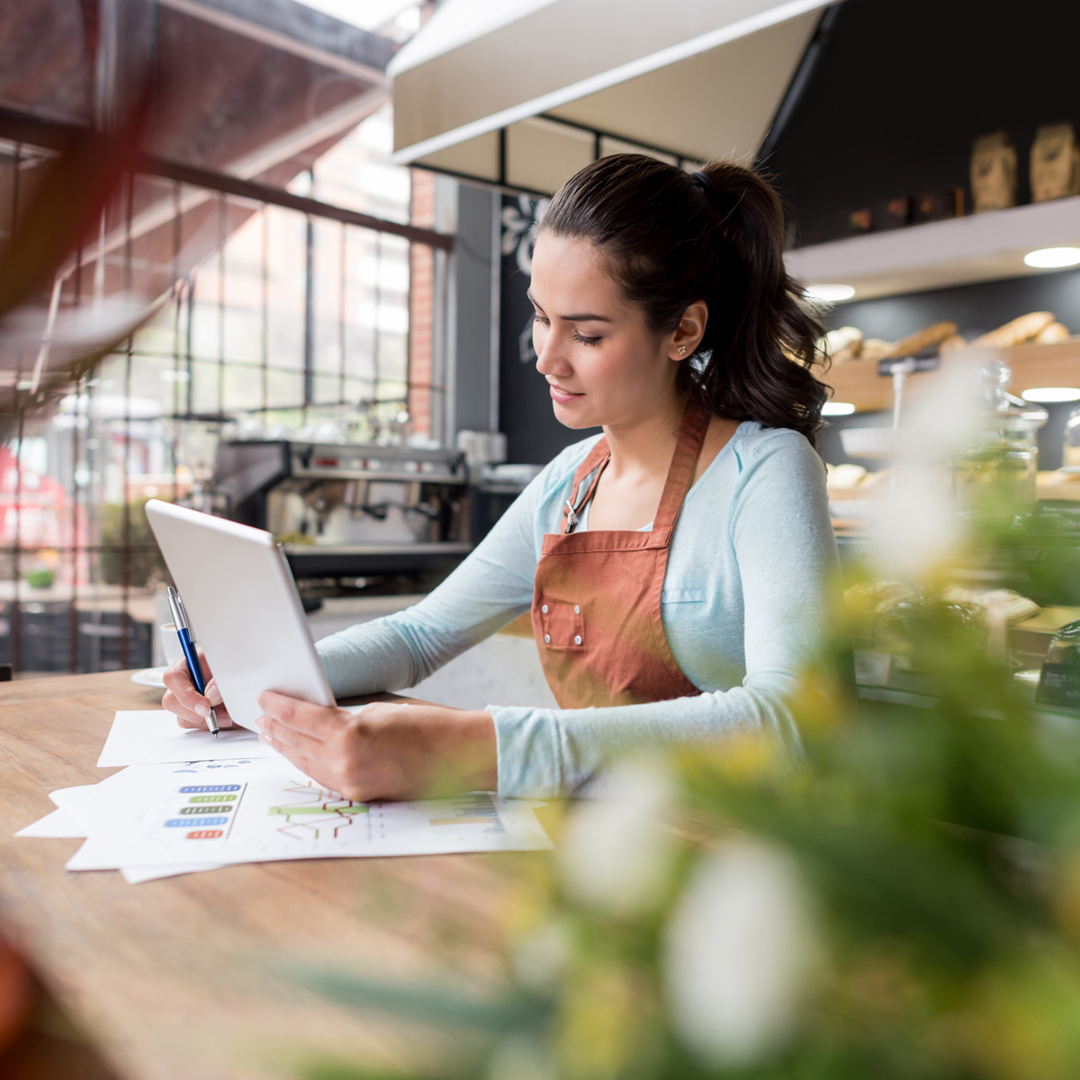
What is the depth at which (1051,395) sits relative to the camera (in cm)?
321

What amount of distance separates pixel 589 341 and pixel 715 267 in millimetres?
210

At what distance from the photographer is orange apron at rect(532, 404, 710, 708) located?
1190mm

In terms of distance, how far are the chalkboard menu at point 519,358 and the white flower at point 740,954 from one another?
17.6 ft

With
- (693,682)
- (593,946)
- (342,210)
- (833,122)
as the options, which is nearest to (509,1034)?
(593,946)

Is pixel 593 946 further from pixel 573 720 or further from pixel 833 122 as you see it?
pixel 833 122

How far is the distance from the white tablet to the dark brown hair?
62 cm

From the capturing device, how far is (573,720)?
811 millimetres

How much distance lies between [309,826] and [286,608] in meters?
0.17

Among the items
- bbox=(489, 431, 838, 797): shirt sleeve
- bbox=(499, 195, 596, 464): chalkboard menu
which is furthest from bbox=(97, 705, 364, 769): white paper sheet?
bbox=(499, 195, 596, 464): chalkboard menu

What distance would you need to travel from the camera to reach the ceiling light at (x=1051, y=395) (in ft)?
10.2

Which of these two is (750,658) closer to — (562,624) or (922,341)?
(562,624)

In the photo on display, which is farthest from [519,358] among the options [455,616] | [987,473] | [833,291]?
[987,473]

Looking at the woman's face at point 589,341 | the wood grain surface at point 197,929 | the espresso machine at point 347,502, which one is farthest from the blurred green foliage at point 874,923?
the espresso machine at point 347,502

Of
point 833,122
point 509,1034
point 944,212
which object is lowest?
point 509,1034
